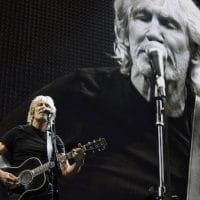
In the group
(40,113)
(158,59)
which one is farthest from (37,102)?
(158,59)

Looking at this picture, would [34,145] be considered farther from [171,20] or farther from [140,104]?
[171,20]

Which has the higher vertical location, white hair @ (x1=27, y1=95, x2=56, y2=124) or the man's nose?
the man's nose

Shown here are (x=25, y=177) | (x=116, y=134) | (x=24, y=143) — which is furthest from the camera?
(x=116, y=134)

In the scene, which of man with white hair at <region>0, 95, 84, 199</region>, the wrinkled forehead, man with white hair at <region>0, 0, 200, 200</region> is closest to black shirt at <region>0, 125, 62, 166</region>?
man with white hair at <region>0, 95, 84, 199</region>

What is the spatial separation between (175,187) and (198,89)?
33.5 inches

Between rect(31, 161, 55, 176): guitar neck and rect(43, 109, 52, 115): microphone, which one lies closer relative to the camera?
rect(31, 161, 55, 176): guitar neck

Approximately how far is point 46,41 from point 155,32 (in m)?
0.90

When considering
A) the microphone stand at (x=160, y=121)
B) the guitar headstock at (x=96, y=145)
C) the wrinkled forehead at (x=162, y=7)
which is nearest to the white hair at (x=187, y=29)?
the wrinkled forehead at (x=162, y=7)

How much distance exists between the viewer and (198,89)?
152 inches

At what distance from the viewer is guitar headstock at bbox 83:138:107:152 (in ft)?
10.3

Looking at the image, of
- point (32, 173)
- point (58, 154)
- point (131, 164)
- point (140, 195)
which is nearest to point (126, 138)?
point (131, 164)

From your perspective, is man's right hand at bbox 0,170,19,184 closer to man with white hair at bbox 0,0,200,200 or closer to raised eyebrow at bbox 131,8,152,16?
man with white hair at bbox 0,0,200,200

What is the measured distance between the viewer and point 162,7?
13.1 feet

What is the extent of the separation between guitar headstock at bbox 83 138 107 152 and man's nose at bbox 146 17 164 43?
99 centimetres
